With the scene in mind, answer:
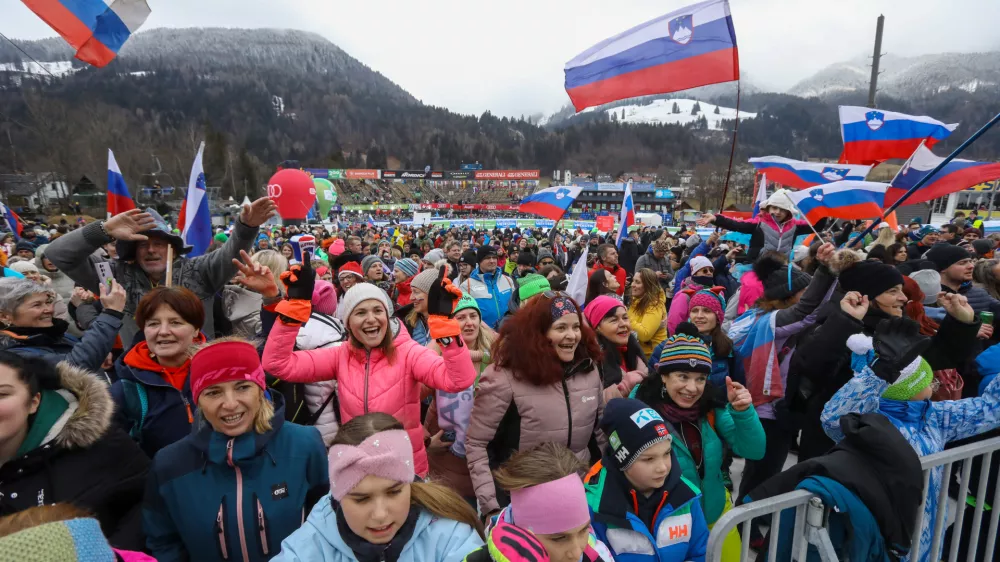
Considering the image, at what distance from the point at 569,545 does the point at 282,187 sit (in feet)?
33.6

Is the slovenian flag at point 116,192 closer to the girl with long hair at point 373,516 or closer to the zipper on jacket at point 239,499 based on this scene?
the zipper on jacket at point 239,499

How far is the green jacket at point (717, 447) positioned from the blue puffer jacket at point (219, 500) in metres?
1.82

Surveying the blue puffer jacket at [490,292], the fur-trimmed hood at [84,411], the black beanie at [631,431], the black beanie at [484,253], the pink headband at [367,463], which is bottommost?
the blue puffer jacket at [490,292]

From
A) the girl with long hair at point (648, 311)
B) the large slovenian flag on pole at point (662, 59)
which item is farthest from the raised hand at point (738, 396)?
the large slovenian flag on pole at point (662, 59)

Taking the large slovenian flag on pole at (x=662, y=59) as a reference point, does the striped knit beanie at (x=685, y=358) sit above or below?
below

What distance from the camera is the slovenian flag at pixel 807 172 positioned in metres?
8.05

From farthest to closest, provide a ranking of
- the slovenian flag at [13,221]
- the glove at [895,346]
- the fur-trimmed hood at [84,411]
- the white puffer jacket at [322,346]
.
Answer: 1. the slovenian flag at [13,221]
2. the white puffer jacket at [322,346]
3. the glove at [895,346]
4. the fur-trimmed hood at [84,411]

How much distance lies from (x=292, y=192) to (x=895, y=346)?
1038 cm

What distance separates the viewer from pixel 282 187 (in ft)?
33.1

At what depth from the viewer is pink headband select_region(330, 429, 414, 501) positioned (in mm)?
1567

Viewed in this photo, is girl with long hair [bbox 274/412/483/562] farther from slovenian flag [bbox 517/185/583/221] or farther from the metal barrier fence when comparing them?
slovenian flag [bbox 517/185/583/221]

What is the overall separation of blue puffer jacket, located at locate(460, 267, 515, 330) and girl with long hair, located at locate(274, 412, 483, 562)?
3902 millimetres

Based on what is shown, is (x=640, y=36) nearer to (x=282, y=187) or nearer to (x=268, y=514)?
(x=268, y=514)

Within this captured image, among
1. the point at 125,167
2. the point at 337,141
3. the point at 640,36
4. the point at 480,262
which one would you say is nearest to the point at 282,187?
the point at 480,262
